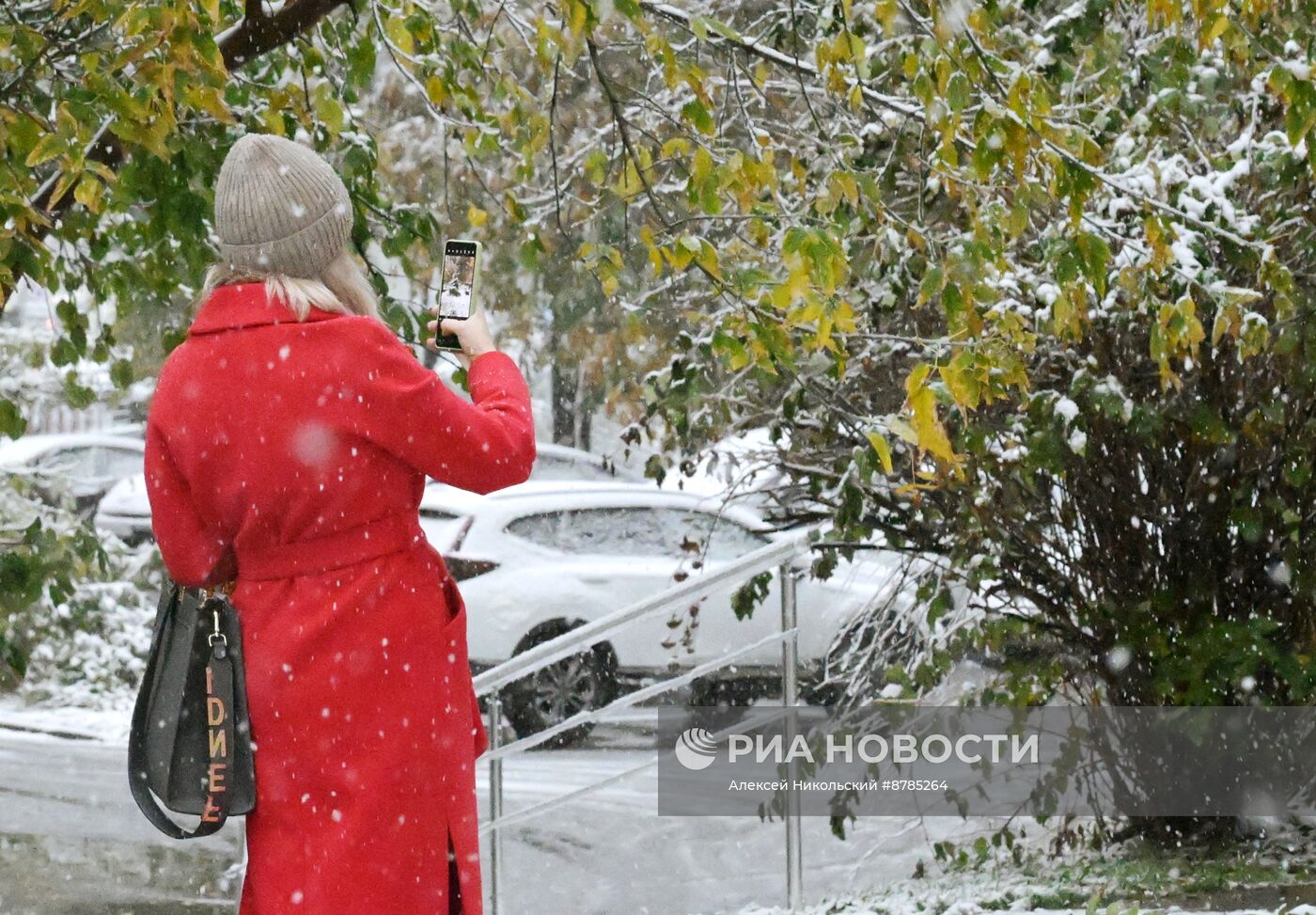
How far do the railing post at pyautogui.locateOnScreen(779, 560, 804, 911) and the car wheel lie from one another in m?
4.39

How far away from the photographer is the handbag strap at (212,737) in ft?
8.21

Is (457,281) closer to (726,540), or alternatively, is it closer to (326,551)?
(326,551)

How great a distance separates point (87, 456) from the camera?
1603cm

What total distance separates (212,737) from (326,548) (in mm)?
355

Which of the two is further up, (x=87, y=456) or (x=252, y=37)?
(x=87, y=456)

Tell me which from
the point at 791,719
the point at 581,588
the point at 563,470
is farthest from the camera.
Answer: the point at 563,470

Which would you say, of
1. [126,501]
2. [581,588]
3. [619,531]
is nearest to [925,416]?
[581,588]

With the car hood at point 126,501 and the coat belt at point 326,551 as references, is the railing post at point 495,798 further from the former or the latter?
the car hood at point 126,501

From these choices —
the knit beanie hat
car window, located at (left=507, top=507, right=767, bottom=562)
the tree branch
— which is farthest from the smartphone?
car window, located at (left=507, top=507, right=767, bottom=562)

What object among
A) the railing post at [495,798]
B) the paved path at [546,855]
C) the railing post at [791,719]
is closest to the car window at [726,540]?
the paved path at [546,855]

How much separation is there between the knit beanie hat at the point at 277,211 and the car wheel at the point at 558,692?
22.9 ft

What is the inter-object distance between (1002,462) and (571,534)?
18.7 ft

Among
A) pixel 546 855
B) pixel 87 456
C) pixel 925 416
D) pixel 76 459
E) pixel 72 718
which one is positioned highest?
pixel 87 456

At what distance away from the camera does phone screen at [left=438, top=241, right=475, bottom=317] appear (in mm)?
2824
